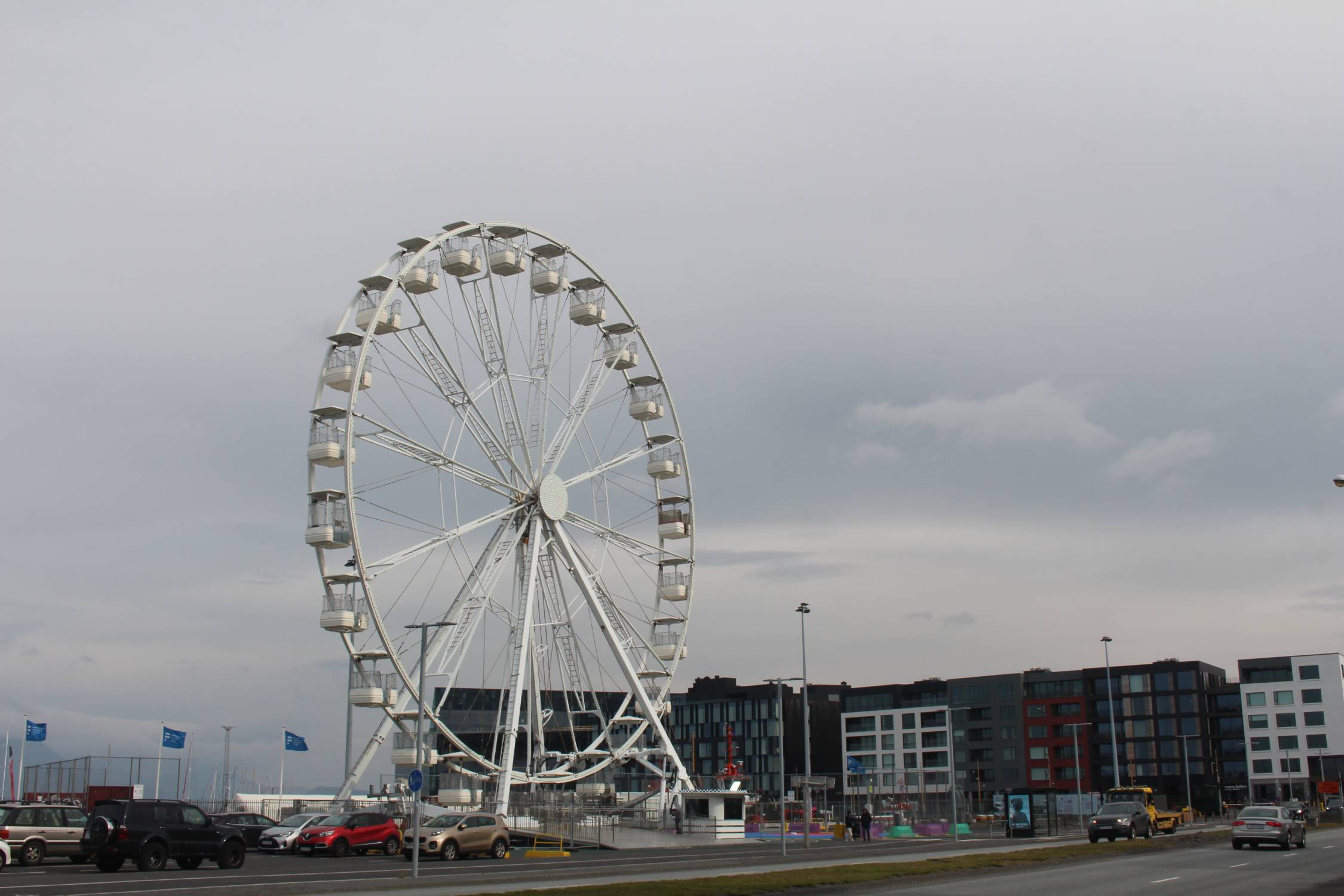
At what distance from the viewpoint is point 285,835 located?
47.2m

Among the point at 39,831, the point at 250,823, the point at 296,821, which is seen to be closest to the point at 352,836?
the point at 296,821

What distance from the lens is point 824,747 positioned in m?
165

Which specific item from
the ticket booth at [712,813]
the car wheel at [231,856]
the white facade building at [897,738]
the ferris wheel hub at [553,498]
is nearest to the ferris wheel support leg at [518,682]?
the ferris wheel hub at [553,498]

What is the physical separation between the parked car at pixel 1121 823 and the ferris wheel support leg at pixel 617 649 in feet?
61.9

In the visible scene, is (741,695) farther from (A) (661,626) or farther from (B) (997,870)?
(B) (997,870)

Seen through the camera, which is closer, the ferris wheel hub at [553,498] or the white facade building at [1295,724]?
the ferris wheel hub at [553,498]

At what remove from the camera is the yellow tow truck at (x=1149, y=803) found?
58.4 m

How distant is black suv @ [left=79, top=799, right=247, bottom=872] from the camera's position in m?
34.1

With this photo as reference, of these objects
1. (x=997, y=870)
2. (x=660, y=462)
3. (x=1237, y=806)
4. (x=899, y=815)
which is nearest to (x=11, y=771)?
(x=660, y=462)

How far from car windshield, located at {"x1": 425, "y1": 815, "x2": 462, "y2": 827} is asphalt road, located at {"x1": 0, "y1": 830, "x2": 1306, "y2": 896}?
1517 mm

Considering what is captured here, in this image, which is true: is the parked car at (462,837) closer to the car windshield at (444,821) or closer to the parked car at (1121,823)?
the car windshield at (444,821)

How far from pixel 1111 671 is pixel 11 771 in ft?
351

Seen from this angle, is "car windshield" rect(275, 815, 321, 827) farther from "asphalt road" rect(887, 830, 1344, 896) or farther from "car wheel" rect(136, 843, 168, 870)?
"asphalt road" rect(887, 830, 1344, 896)

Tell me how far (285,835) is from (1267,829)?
36.2 metres
